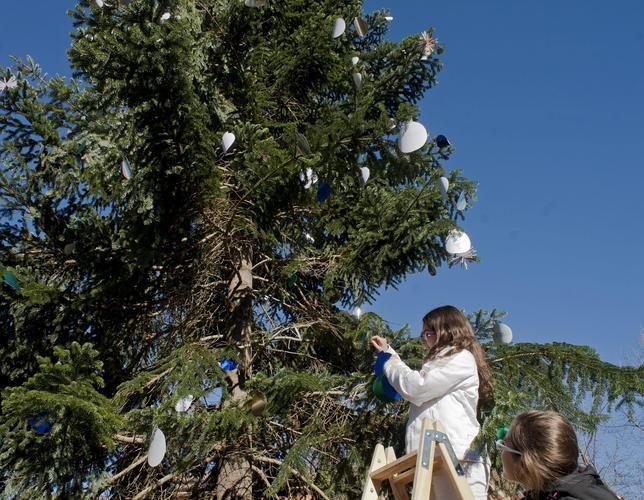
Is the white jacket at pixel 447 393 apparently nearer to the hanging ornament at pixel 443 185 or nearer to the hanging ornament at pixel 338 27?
the hanging ornament at pixel 443 185

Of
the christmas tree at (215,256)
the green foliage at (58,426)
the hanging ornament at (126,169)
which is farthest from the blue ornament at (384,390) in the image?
the hanging ornament at (126,169)

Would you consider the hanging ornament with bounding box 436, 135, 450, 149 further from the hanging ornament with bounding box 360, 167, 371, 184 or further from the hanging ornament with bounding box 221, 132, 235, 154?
the hanging ornament with bounding box 221, 132, 235, 154

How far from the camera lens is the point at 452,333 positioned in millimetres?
2867

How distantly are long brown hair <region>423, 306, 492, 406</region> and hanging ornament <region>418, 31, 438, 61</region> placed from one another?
401cm

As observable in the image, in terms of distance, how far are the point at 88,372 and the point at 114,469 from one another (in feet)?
5.88

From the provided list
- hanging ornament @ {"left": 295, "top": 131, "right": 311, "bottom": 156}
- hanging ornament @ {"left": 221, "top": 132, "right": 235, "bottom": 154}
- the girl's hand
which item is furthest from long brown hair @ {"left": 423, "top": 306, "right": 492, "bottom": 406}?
hanging ornament @ {"left": 221, "top": 132, "right": 235, "bottom": 154}

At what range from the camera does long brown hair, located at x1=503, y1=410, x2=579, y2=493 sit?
192 centimetres

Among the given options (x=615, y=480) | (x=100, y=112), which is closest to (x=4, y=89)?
(x=100, y=112)

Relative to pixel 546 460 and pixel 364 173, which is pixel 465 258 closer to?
pixel 364 173

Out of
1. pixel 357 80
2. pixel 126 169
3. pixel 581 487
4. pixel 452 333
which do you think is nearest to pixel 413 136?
pixel 357 80

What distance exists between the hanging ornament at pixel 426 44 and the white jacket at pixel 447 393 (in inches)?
167

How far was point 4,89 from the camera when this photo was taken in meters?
5.23

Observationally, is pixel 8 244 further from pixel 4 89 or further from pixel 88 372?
pixel 88 372

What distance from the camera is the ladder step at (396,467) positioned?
2396mm
